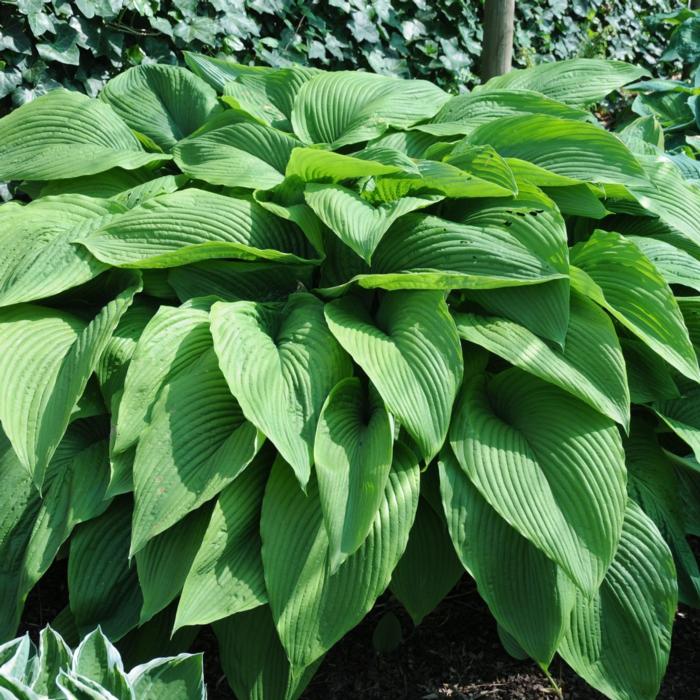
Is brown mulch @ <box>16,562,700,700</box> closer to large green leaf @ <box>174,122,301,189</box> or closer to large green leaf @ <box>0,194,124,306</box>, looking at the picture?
large green leaf @ <box>0,194,124,306</box>

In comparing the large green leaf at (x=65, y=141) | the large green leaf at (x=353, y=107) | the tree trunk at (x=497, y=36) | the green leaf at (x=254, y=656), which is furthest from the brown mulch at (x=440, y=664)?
the tree trunk at (x=497, y=36)

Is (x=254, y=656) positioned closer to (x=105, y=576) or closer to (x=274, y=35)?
(x=105, y=576)

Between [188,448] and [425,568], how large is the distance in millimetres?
652

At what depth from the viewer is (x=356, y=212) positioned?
2.16 meters

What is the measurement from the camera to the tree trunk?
4.42 metres

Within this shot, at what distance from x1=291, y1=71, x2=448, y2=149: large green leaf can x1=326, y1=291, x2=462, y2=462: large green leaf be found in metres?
0.77

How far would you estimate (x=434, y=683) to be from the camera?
220 cm

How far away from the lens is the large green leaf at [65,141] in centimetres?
248

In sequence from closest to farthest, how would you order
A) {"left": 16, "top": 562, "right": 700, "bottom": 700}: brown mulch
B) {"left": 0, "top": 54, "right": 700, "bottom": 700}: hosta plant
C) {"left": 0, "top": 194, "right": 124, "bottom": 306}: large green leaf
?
{"left": 0, "top": 54, "right": 700, "bottom": 700}: hosta plant, {"left": 0, "top": 194, "right": 124, "bottom": 306}: large green leaf, {"left": 16, "top": 562, "right": 700, "bottom": 700}: brown mulch

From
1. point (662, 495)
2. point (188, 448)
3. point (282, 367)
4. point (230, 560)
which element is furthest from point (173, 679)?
point (662, 495)

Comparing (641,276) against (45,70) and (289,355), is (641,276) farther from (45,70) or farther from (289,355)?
(45,70)

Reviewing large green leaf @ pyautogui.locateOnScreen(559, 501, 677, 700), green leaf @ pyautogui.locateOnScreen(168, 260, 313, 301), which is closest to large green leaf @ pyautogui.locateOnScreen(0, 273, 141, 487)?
green leaf @ pyautogui.locateOnScreen(168, 260, 313, 301)

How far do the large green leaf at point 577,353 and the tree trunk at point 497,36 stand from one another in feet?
9.27

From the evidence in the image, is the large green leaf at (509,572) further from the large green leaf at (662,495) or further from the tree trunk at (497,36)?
the tree trunk at (497,36)
